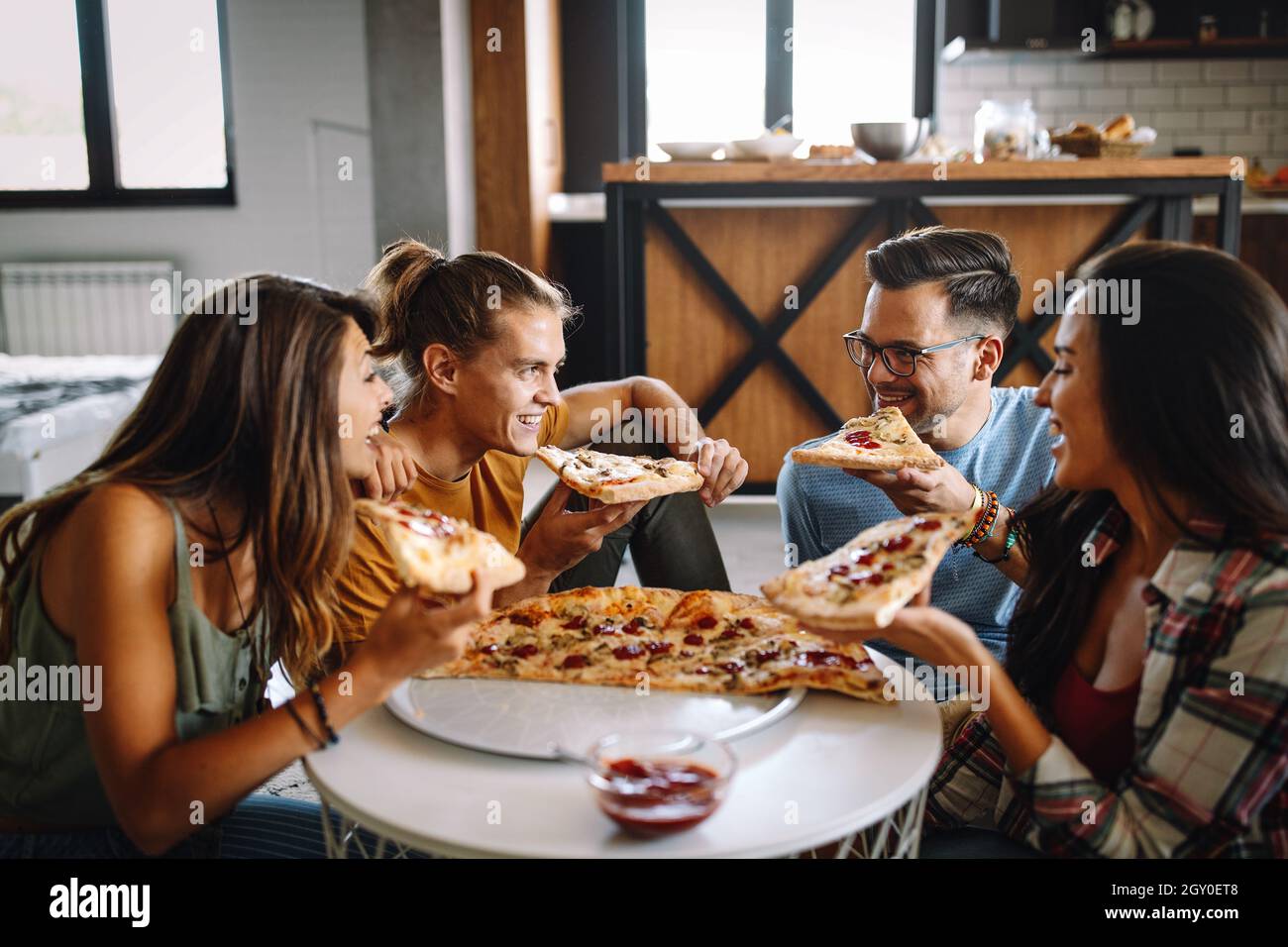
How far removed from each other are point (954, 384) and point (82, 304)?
7389 mm

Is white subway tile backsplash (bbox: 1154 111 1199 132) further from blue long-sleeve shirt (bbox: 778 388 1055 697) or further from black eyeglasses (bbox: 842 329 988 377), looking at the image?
black eyeglasses (bbox: 842 329 988 377)

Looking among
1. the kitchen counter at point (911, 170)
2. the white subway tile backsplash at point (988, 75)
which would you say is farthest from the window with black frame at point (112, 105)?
the white subway tile backsplash at point (988, 75)

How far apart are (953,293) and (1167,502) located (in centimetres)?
110

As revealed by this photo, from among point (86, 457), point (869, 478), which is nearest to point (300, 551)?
point (869, 478)

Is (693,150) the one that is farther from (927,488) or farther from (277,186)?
(277,186)

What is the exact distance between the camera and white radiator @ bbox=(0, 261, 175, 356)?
817 cm

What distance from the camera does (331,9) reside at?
771 centimetres

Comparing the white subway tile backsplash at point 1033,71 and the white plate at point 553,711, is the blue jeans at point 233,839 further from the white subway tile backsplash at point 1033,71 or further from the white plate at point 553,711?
the white subway tile backsplash at point 1033,71

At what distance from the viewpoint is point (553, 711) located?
5.58ft

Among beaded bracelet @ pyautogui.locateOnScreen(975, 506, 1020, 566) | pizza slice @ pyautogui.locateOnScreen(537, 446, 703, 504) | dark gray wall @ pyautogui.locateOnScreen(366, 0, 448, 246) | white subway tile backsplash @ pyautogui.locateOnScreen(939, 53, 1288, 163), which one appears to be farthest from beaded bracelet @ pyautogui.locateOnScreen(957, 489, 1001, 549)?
white subway tile backsplash @ pyautogui.locateOnScreen(939, 53, 1288, 163)

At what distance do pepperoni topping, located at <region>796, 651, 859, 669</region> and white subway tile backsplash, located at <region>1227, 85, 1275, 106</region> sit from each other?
298 inches

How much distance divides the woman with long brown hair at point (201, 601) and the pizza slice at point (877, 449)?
96cm
